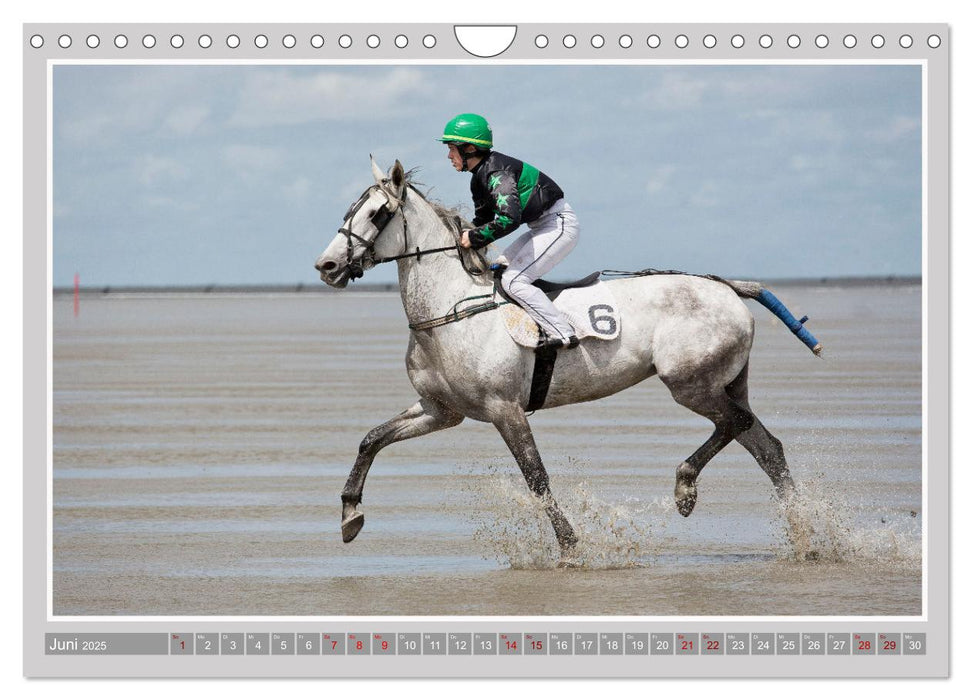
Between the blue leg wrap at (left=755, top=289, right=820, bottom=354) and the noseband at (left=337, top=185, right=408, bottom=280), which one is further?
the blue leg wrap at (left=755, top=289, right=820, bottom=354)

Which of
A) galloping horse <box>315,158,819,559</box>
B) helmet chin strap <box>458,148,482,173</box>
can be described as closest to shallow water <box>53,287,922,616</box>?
galloping horse <box>315,158,819,559</box>

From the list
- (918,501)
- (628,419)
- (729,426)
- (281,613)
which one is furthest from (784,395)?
(281,613)

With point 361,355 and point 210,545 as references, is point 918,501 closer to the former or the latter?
point 210,545

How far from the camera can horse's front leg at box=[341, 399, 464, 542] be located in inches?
387

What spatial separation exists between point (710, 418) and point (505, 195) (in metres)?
2.04

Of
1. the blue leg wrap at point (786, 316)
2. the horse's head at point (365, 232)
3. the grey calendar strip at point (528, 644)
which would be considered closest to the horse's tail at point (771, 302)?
the blue leg wrap at point (786, 316)

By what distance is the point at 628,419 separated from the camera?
17172mm

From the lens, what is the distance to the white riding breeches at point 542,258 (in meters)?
9.48

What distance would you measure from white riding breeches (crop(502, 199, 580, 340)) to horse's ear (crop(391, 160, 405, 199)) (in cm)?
79

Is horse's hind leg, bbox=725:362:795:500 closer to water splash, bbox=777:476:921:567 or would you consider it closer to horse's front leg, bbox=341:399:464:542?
water splash, bbox=777:476:921:567

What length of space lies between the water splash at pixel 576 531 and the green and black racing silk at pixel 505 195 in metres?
1.67

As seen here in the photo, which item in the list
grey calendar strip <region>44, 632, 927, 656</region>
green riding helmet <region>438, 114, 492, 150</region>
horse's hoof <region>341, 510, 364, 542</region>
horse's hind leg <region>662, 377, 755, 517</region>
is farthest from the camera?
horse's hind leg <region>662, 377, 755, 517</region>

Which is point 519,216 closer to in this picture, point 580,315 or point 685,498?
point 580,315

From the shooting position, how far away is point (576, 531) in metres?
9.57
